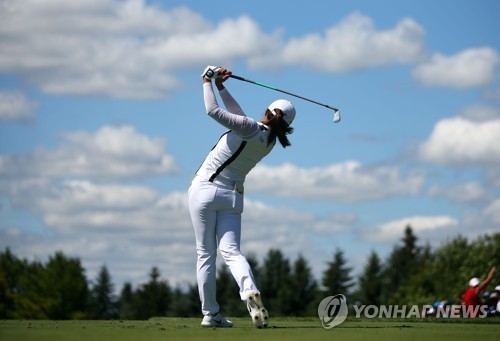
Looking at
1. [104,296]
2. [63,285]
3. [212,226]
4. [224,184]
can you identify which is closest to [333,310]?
[212,226]

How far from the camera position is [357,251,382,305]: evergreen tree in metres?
123

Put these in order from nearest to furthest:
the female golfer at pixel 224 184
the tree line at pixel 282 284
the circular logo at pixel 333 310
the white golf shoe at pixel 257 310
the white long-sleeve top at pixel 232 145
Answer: the white golf shoe at pixel 257 310, the white long-sleeve top at pixel 232 145, the female golfer at pixel 224 184, the circular logo at pixel 333 310, the tree line at pixel 282 284

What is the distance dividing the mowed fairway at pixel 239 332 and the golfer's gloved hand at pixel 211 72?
9.31 ft

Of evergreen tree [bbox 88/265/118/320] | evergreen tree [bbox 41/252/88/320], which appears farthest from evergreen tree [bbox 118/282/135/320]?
evergreen tree [bbox 41/252/88/320]

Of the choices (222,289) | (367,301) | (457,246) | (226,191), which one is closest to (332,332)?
(226,191)

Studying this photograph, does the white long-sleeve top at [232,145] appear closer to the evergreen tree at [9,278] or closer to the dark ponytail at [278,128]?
the dark ponytail at [278,128]

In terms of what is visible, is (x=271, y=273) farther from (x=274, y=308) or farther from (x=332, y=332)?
(x=332, y=332)

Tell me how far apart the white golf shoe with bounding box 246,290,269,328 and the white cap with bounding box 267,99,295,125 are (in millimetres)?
2034

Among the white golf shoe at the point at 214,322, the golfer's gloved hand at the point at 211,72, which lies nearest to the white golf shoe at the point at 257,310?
the white golf shoe at the point at 214,322

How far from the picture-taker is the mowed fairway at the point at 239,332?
34.8 ft

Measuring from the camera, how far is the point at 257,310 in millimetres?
12109

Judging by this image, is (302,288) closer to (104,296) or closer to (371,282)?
(371,282)

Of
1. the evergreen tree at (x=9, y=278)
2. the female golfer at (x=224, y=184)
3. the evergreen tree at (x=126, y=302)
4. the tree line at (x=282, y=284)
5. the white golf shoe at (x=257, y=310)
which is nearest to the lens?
the white golf shoe at (x=257, y=310)

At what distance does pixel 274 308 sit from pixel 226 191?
104m
